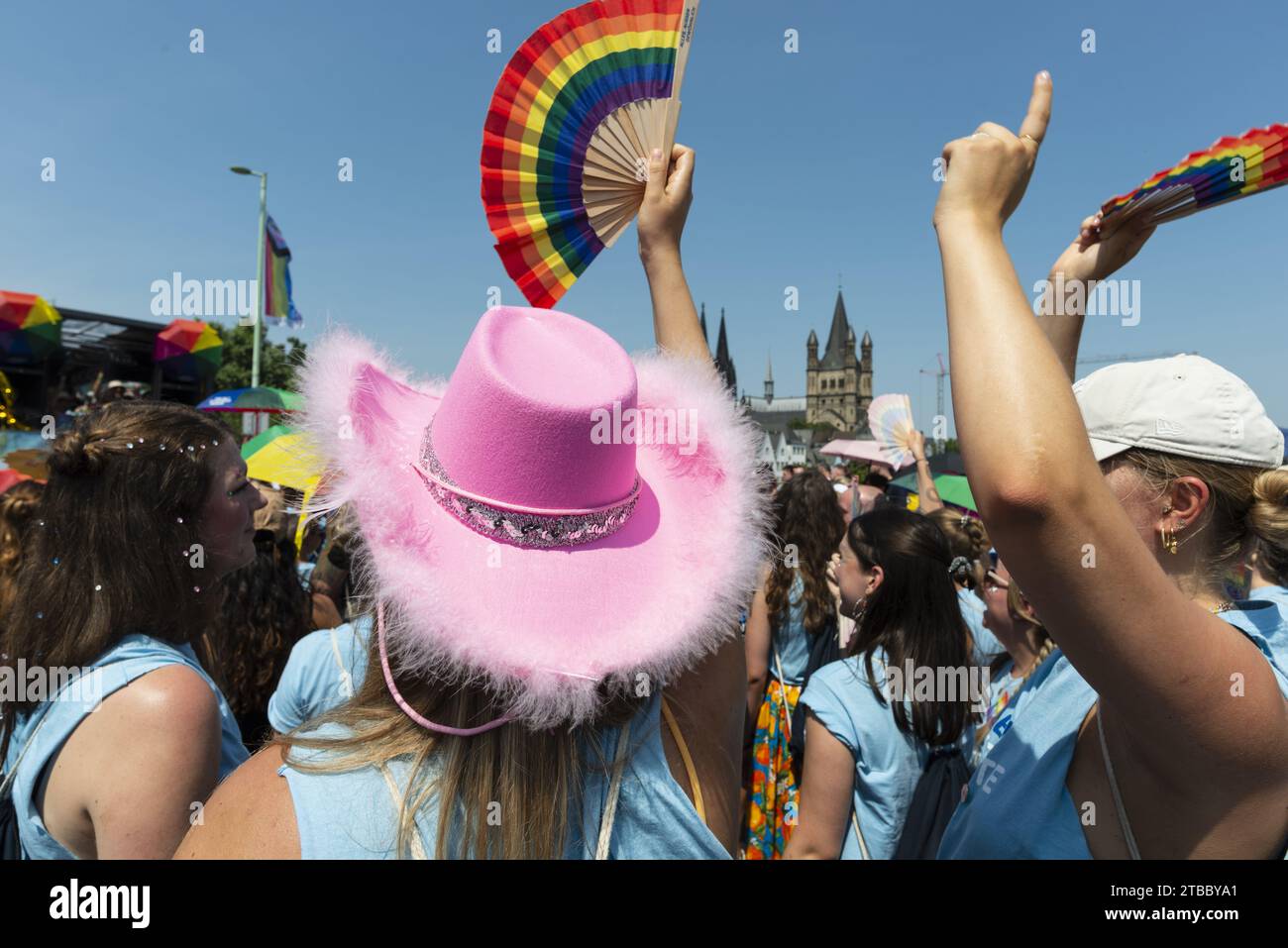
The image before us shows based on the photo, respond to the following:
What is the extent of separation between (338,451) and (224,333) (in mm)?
62224

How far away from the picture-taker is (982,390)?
3.06 feet

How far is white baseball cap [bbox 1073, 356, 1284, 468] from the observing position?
1305mm

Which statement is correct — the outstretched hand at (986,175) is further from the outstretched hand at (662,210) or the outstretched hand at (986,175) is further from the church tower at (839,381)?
the church tower at (839,381)

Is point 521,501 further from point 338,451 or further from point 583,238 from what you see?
point 583,238

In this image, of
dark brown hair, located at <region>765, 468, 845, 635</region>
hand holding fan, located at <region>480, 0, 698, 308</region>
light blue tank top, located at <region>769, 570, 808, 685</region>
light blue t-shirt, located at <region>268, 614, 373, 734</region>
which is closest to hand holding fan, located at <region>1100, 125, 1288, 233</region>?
hand holding fan, located at <region>480, 0, 698, 308</region>

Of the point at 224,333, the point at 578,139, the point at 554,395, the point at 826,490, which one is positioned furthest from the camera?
the point at 224,333

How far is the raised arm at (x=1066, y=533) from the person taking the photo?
0.90 meters

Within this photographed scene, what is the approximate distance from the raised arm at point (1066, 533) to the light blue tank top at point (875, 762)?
1.51 metres

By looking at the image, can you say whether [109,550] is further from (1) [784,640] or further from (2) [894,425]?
(2) [894,425]

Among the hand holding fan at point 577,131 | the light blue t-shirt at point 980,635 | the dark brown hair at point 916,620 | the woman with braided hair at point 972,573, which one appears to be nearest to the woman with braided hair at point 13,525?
the hand holding fan at point 577,131

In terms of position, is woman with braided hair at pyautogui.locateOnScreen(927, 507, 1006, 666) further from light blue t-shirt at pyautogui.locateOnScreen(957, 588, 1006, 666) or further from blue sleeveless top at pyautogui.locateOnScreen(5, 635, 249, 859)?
blue sleeveless top at pyautogui.locateOnScreen(5, 635, 249, 859)

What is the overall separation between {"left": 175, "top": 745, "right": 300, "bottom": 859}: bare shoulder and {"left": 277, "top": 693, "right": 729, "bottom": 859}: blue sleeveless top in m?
0.02
